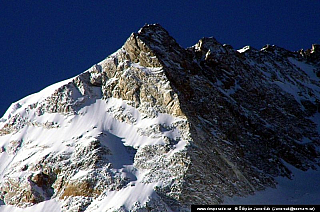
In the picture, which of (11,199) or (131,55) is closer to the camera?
(11,199)

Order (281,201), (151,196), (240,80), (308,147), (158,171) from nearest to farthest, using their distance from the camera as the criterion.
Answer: (151,196), (158,171), (281,201), (308,147), (240,80)

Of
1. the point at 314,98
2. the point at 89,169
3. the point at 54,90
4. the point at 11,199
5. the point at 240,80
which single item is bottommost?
the point at 11,199

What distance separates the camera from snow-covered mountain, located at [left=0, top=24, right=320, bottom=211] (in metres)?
52.8

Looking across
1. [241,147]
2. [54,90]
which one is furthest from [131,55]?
[241,147]

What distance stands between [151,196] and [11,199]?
16959mm

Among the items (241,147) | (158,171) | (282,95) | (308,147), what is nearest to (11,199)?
(158,171)

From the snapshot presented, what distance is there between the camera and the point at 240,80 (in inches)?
3460

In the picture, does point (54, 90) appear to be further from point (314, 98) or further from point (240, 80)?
point (314, 98)

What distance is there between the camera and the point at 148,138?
5875 cm

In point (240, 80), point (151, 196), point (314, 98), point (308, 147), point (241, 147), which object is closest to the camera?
point (151, 196)

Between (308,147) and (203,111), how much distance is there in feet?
58.9

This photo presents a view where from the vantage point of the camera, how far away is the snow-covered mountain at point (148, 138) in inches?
2080

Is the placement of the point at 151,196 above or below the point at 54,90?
below

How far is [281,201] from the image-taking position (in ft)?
189
